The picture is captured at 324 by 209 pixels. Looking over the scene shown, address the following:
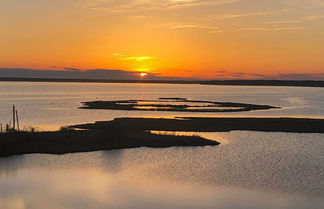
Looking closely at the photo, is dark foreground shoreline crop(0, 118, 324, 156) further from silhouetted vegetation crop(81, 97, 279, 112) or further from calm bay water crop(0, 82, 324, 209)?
silhouetted vegetation crop(81, 97, 279, 112)

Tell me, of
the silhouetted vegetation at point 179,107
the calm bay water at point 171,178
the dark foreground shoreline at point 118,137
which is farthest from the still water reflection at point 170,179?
the silhouetted vegetation at point 179,107

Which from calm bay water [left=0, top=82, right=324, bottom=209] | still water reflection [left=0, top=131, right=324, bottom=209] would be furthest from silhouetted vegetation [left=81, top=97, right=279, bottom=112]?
still water reflection [left=0, top=131, right=324, bottom=209]

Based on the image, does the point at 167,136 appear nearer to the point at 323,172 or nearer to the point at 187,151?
the point at 187,151

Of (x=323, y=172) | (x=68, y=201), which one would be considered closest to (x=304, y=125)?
(x=323, y=172)

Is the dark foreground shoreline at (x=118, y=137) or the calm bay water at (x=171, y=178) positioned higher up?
the dark foreground shoreline at (x=118, y=137)

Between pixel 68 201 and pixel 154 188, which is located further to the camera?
pixel 154 188

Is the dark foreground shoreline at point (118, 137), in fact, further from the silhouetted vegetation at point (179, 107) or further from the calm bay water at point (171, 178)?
the silhouetted vegetation at point (179, 107)
